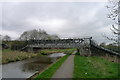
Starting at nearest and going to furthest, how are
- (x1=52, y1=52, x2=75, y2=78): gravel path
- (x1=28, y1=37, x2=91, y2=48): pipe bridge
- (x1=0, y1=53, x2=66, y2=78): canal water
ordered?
(x1=52, y1=52, x2=75, y2=78): gravel path → (x1=0, y1=53, x2=66, y2=78): canal water → (x1=28, y1=37, x2=91, y2=48): pipe bridge

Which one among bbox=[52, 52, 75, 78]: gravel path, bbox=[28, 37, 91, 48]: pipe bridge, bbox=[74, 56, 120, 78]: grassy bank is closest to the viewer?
bbox=[74, 56, 120, 78]: grassy bank

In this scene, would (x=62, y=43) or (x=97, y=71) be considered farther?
(x=62, y=43)

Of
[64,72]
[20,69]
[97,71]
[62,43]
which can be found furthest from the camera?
[62,43]

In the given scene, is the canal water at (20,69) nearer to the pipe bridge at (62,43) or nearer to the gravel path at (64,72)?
the gravel path at (64,72)

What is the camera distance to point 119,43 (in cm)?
645

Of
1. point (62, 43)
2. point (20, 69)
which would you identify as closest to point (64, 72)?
point (20, 69)

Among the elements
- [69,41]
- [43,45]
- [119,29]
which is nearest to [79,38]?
[69,41]

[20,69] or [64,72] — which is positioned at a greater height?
[64,72]

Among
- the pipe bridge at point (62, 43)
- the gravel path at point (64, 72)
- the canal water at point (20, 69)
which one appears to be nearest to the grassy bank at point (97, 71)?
the gravel path at point (64, 72)

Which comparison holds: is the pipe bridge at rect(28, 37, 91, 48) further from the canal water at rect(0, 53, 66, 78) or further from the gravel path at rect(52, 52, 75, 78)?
the gravel path at rect(52, 52, 75, 78)

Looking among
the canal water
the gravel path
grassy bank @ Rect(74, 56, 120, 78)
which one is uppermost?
grassy bank @ Rect(74, 56, 120, 78)

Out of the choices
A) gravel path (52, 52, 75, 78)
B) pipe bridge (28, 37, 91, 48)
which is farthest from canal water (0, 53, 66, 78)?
pipe bridge (28, 37, 91, 48)

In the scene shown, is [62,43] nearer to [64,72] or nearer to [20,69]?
[20,69]

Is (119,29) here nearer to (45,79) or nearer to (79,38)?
(45,79)
